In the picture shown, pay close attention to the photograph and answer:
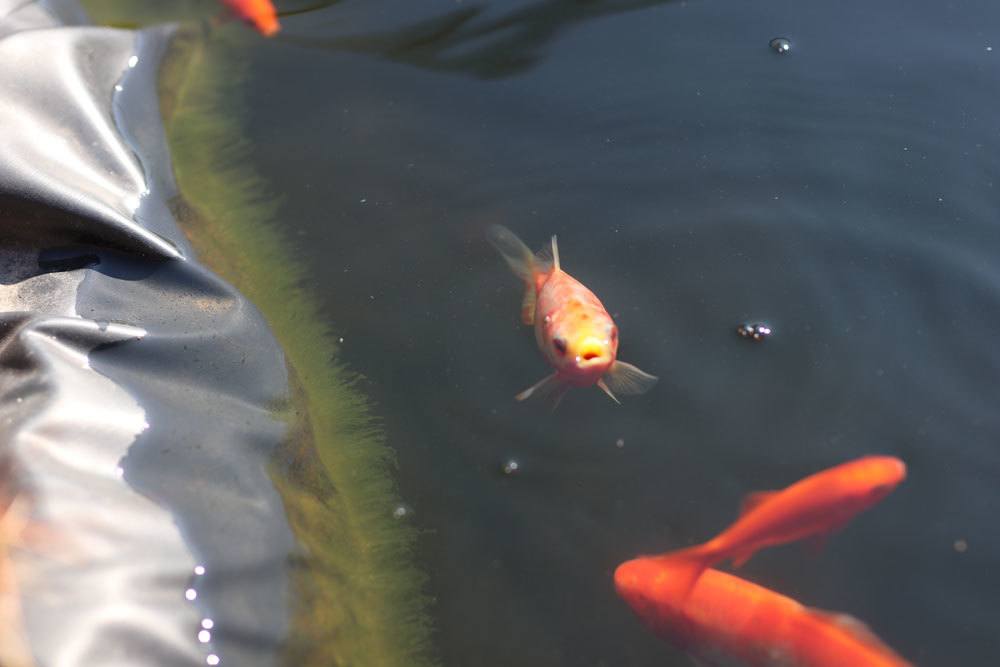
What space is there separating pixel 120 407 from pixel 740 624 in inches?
74.6

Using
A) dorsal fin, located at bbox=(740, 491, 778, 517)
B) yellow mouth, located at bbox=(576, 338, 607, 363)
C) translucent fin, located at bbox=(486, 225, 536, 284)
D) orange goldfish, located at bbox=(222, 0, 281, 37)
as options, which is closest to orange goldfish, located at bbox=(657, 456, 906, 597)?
dorsal fin, located at bbox=(740, 491, 778, 517)

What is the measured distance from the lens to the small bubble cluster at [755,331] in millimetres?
3328

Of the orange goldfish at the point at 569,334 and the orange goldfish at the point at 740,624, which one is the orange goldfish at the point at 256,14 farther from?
the orange goldfish at the point at 740,624

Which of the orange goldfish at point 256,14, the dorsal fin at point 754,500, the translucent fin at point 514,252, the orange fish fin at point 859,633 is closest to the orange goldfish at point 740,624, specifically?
the orange fish fin at point 859,633

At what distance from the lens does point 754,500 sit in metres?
2.81

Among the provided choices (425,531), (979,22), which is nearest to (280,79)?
(425,531)

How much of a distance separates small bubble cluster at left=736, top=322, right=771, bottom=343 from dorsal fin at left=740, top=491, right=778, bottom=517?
659 mm

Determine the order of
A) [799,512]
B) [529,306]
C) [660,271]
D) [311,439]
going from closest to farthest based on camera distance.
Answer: [799,512], [311,439], [529,306], [660,271]

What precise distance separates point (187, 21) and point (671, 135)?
259cm

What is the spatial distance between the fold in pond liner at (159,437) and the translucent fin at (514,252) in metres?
0.76

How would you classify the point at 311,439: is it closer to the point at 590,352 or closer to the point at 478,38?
the point at 590,352

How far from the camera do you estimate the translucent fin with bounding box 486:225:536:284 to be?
348 cm

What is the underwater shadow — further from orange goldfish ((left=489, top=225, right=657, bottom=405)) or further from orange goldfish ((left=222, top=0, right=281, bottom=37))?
orange goldfish ((left=489, top=225, right=657, bottom=405))

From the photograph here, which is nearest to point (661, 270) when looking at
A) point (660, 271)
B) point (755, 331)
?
point (660, 271)
